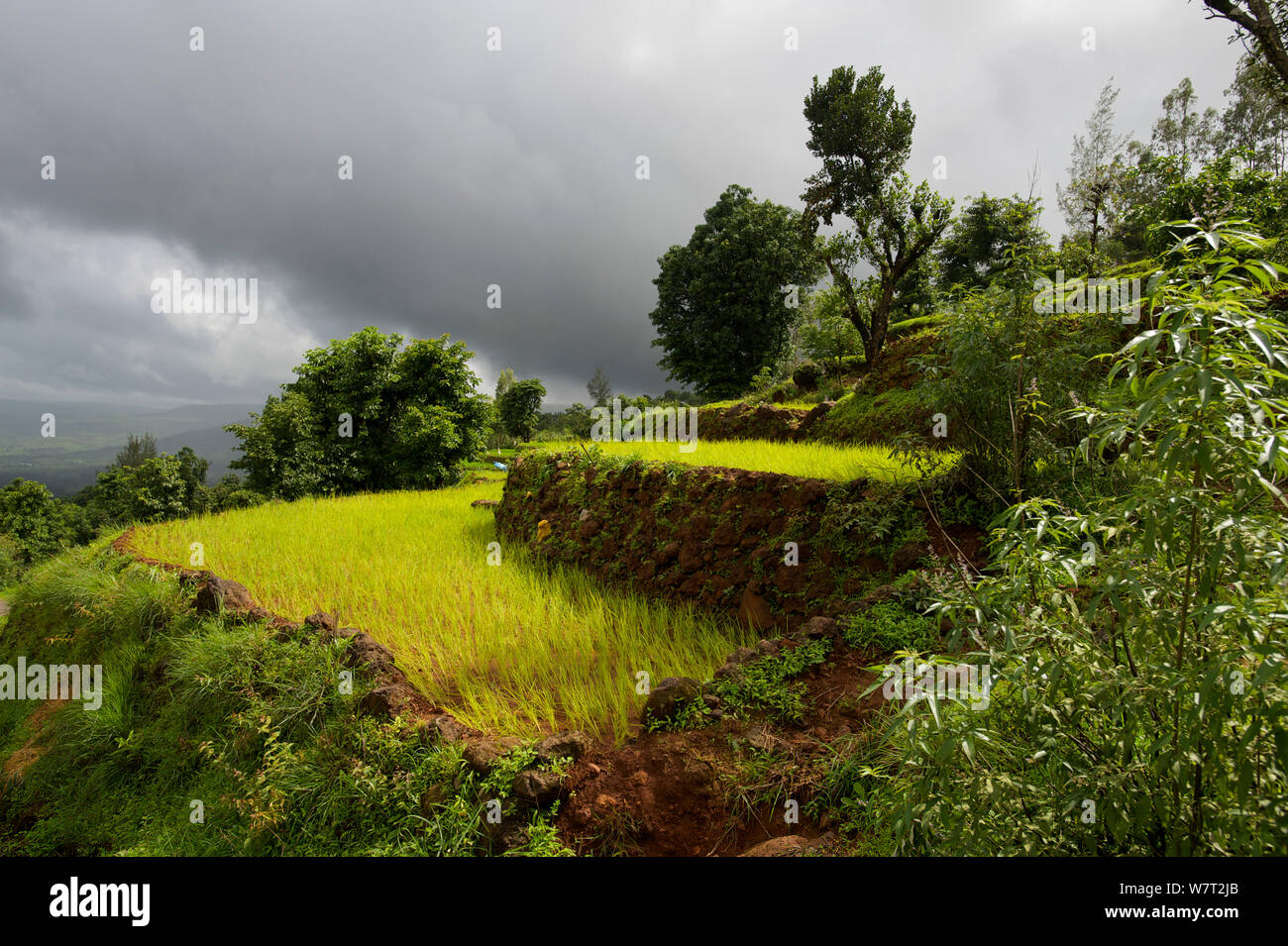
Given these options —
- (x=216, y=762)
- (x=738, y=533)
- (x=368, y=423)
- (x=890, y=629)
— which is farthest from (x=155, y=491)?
(x=890, y=629)

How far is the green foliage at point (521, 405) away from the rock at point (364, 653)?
3091cm

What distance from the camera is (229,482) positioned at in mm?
18328

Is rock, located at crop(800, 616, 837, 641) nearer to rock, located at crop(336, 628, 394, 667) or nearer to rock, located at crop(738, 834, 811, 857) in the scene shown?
→ rock, located at crop(738, 834, 811, 857)

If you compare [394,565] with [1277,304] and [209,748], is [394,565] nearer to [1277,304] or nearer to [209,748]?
[209,748]

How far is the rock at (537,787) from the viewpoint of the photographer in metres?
2.41

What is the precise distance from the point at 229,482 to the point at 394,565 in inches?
635

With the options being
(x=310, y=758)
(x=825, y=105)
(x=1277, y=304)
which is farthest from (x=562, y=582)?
(x=825, y=105)

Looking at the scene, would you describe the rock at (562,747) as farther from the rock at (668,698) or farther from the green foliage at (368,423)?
the green foliage at (368,423)

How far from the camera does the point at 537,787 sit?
2.43m

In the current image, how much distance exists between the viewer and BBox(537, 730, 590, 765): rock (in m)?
2.62

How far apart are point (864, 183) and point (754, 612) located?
16.2 m

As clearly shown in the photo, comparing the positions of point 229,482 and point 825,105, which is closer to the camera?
point 825,105

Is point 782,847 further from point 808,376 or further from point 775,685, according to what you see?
point 808,376
